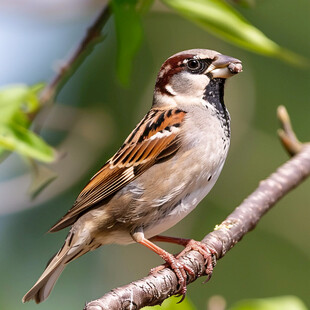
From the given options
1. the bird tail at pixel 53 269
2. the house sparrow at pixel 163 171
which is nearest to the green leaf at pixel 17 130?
the house sparrow at pixel 163 171

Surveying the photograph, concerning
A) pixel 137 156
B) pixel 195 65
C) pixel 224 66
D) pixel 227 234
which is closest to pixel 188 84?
pixel 195 65

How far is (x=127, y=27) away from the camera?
261 cm

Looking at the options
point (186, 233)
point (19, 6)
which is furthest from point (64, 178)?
point (186, 233)

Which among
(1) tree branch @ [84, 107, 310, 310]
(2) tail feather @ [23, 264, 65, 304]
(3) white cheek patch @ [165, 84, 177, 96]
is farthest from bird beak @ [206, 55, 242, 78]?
(2) tail feather @ [23, 264, 65, 304]

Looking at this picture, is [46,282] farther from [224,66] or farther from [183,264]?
[224,66]

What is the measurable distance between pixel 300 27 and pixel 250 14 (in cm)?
34

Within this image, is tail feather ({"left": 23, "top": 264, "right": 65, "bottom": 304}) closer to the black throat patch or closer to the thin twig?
the thin twig

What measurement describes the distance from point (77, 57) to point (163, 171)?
1.68 ft

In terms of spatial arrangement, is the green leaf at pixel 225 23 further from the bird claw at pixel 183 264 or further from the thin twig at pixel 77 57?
the bird claw at pixel 183 264

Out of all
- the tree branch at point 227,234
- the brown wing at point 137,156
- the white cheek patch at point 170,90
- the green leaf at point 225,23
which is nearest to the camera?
the tree branch at point 227,234

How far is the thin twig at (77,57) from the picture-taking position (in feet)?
8.86

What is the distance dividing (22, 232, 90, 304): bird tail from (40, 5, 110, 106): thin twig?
53cm

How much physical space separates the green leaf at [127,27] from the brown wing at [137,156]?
0.33 m

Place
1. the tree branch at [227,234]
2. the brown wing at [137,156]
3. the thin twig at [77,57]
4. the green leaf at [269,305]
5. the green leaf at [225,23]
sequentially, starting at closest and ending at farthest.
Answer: the tree branch at [227,234] → the green leaf at [269,305] → the green leaf at [225,23] → the thin twig at [77,57] → the brown wing at [137,156]
